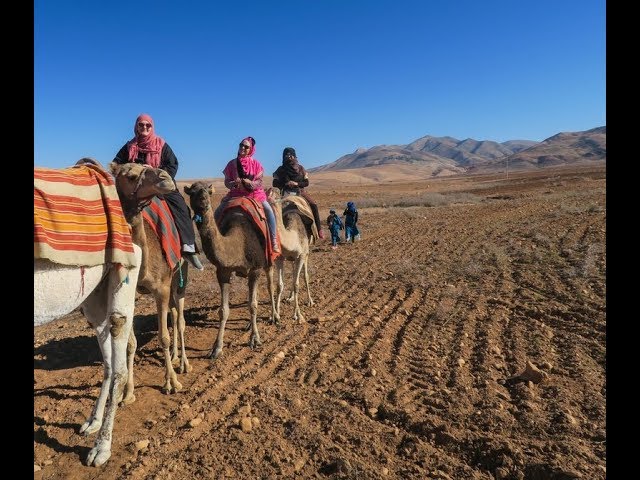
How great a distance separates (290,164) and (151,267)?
17.1 feet

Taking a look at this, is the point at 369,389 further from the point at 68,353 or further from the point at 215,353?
the point at 68,353

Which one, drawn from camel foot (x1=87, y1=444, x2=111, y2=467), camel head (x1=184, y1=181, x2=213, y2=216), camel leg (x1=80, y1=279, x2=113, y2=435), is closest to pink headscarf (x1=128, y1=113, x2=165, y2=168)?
camel head (x1=184, y1=181, x2=213, y2=216)

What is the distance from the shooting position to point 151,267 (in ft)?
15.6

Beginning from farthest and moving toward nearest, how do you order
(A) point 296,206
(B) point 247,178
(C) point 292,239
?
(A) point 296,206 → (C) point 292,239 → (B) point 247,178

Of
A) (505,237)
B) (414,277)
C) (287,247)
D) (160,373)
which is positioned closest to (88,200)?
(160,373)

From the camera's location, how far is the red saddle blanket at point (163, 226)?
483 cm

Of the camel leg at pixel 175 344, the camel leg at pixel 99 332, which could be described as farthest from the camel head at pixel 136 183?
the camel leg at pixel 175 344

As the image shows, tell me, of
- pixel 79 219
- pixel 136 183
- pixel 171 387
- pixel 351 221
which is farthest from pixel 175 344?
pixel 351 221

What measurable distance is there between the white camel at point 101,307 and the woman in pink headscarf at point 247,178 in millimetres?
3122

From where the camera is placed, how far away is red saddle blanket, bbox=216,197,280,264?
6.84 meters

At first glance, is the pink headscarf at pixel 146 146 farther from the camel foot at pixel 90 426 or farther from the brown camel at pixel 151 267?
the camel foot at pixel 90 426

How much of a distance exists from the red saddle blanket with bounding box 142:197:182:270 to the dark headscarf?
4.57 m

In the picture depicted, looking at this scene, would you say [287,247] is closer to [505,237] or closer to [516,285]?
[516,285]
